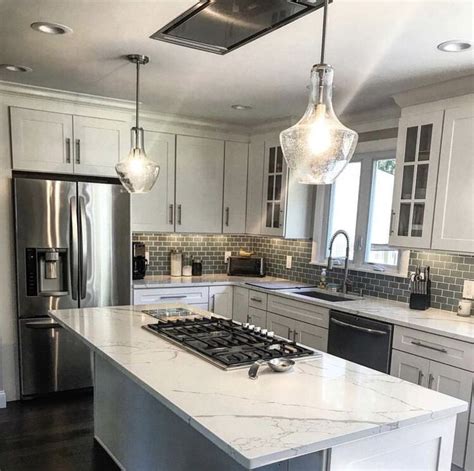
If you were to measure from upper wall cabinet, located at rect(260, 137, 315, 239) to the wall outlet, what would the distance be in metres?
1.62

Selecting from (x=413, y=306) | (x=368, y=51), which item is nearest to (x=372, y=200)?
(x=413, y=306)

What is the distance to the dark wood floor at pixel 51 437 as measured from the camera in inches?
104

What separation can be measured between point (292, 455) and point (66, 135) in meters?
3.11

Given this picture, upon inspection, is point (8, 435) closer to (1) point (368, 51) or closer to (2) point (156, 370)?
(2) point (156, 370)

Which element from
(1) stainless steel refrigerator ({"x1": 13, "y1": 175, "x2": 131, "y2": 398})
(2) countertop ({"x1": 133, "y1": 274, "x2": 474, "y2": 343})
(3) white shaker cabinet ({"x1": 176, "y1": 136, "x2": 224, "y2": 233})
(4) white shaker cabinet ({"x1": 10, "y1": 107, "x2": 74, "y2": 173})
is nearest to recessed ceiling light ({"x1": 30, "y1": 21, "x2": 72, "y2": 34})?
(4) white shaker cabinet ({"x1": 10, "y1": 107, "x2": 74, "y2": 173})

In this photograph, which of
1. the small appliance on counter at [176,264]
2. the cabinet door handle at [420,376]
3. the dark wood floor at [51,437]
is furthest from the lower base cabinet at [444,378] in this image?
the small appliance on counter at [176,264]

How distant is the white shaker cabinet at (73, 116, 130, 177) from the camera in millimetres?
3532

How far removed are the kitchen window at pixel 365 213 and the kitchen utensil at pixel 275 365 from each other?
197cm

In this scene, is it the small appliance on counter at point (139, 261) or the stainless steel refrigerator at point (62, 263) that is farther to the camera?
the small appliance on counter at point (139, 261)

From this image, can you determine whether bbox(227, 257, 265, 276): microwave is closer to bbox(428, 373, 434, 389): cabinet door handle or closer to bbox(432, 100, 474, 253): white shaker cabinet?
bbox(432, 100, 474, 253): white shaker cabinet

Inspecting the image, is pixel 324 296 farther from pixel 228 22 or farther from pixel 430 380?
pixel 228 22

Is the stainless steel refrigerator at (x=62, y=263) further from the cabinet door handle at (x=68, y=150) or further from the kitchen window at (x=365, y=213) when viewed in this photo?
the kitchen window at (x=365, y=213)

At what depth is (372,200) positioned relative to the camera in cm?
372

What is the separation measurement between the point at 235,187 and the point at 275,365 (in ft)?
9.94
